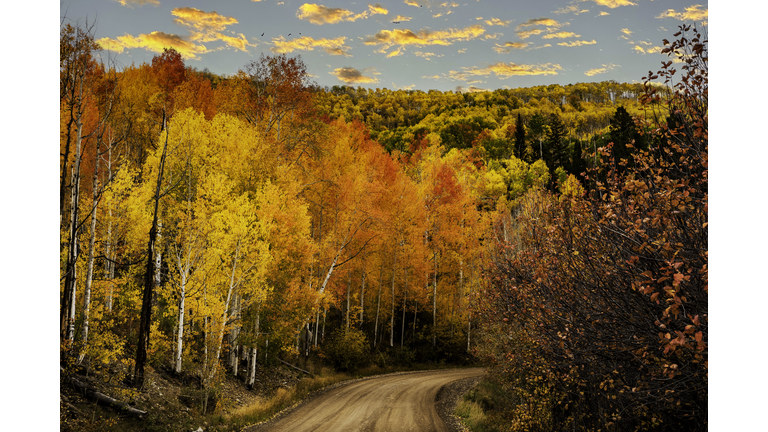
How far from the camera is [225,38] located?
24.8ft

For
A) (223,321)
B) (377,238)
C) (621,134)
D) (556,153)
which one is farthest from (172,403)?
(556,153)

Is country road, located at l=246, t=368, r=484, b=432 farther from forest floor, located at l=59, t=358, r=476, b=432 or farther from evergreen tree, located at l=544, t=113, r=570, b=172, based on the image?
evergreen tree, located at l=544, t=113, r=570, b=172

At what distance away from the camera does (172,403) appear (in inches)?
420

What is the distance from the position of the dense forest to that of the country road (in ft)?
7.19

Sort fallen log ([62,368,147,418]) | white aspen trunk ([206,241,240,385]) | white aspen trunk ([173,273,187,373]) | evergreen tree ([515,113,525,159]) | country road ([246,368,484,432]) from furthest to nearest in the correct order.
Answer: evergreen tree ([515,113,525,159]), white aspen trunk ([173,273,187,373]), white aspen trunk ([206,241,240,385]), country road ([246,368,484,432]), fallen log ([62,368,147,418])

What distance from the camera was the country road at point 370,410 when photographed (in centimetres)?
1024

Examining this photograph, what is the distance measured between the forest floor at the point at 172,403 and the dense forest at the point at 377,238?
1.65ft

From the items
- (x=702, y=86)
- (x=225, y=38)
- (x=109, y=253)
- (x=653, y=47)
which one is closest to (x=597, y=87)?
(x=653, y=47)

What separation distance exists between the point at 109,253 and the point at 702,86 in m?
15.4

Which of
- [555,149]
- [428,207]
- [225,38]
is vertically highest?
[555,149]

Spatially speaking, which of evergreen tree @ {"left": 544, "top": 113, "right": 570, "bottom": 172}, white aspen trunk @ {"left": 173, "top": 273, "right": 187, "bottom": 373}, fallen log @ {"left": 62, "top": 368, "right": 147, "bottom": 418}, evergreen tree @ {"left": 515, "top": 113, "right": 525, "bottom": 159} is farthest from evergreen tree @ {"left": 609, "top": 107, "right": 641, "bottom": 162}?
evergreen tree @ {"left": 515, "top": 113, "right": 525, "bottom": 159}

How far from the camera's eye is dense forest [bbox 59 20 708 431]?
12.1ft
